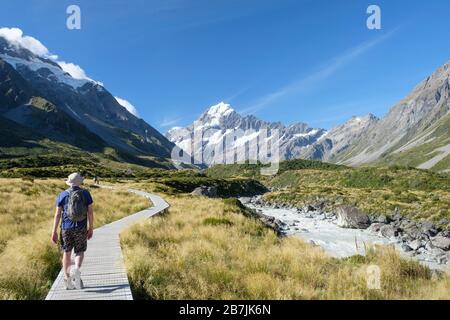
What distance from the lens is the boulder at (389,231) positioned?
116ft

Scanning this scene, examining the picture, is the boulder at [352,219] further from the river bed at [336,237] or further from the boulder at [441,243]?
the boulder at [441,243]

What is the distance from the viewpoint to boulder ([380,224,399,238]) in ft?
116

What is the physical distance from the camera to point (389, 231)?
36.0 meters

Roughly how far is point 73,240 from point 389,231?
3294cm

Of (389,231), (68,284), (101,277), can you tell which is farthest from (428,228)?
(68,284)

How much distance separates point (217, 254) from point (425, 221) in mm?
36792

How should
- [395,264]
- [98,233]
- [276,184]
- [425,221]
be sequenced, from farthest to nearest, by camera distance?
1. [276,184]
2. [425,221]
3. [98,233]
4. [395,264]

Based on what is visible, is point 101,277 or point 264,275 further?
point 101,277

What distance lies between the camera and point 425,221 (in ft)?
137

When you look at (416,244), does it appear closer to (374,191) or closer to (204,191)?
(204,191)

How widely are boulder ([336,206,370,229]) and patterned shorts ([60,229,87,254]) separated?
3644cm

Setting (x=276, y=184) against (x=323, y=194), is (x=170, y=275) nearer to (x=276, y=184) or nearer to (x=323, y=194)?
(x=323, y=194)

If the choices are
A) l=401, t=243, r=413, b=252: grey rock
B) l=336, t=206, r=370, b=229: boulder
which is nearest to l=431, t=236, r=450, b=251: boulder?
l=401, t=243, r=413, b=252: grey rock
